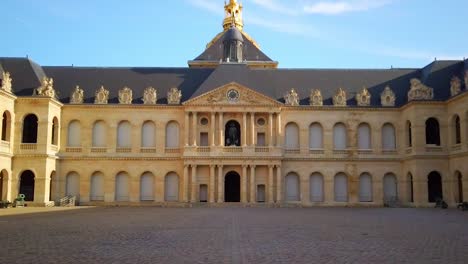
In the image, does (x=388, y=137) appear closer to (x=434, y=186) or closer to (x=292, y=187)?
(x=434, y=186)

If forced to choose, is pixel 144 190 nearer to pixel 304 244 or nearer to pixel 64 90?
pixel 64 90

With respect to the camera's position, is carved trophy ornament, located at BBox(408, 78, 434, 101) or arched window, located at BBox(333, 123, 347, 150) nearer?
carved trophy ornament, located at BBox(408, 78, 434, 101)

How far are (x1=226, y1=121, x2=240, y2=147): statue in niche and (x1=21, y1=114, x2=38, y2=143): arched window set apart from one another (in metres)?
19.9

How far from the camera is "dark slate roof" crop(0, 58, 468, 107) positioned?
2336 inches

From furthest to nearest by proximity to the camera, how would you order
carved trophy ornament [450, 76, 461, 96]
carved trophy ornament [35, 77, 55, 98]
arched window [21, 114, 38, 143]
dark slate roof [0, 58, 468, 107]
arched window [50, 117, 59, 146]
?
dark slate roof [0, 58, 468, 107] → arched window [50, 117, 59, 146] → arched window [21, 114, 38, 143] → carved trophy ornament [35, 77, 55, 98] → carved trophy ornament [450, 76, 461, 96]

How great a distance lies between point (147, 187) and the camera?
59219mm

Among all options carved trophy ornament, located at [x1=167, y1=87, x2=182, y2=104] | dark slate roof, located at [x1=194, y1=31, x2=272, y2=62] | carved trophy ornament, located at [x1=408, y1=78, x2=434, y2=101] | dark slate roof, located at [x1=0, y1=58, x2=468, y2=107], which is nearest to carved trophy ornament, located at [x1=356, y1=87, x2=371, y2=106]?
dark slate roof, located at [x1=0, y1=58, x2=468, y2=107]

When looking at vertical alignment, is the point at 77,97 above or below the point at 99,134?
above

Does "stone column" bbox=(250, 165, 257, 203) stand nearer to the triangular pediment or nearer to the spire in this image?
the triangular pediment

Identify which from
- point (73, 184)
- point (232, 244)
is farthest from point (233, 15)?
point (232, 244)

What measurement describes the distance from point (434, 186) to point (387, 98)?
10672mm

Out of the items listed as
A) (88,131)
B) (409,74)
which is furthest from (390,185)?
(88,131)

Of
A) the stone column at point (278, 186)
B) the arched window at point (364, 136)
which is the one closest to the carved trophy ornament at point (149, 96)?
the stone column at point (278, 186)

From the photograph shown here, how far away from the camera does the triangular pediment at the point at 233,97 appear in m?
57.8
